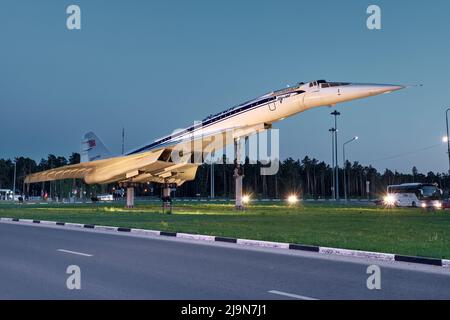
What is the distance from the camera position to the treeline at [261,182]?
412ft

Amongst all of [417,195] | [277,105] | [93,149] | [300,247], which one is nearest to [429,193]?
[417,195]

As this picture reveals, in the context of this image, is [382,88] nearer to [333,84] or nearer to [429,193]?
[333,84]

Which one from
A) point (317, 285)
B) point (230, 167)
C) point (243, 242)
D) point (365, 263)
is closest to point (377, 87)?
point (243, 242)

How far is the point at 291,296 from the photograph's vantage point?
682cm

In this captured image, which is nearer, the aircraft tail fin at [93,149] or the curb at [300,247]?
the curb at [300,247]

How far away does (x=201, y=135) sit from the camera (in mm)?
30781

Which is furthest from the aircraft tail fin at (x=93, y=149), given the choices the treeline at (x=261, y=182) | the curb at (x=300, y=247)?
the treeline at (x=261, y=182)

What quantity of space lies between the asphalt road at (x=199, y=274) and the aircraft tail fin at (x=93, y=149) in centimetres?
3007

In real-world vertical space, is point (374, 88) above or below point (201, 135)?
above

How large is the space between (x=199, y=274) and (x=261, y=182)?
122 metres

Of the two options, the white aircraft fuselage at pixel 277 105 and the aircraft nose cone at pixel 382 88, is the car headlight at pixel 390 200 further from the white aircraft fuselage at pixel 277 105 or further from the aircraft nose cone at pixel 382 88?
the aircraft nose cone at pixel 382 88

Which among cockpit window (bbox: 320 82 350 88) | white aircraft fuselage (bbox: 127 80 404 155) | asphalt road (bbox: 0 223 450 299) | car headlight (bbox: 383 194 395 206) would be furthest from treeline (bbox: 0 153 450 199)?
asphalt road (bbox: 0 223 450 299)
